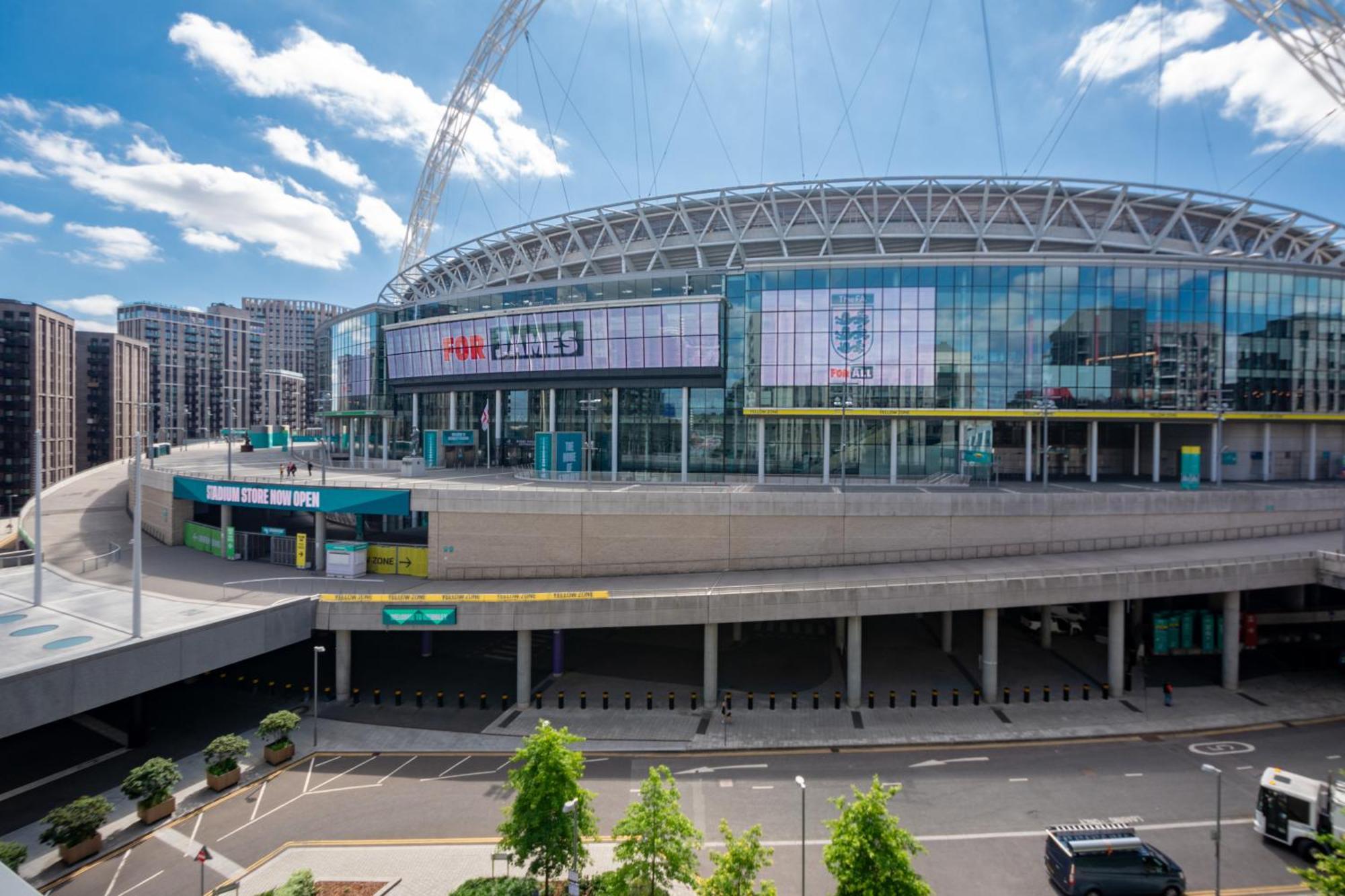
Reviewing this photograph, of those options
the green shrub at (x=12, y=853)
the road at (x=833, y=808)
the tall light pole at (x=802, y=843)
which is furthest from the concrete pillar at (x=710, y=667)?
the green shrub at (x=12, y=853)

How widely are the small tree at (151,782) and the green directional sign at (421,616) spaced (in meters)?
8.57

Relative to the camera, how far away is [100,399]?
11000 cm

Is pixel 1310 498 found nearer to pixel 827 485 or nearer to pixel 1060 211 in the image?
pixel 827 485

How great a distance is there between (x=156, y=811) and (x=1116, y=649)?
3743 centimetres

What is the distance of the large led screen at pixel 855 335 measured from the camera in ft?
146

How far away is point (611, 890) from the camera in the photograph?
1280cm

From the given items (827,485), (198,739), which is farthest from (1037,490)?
(198,739)

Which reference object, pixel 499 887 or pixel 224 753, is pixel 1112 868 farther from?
pixel 224 753

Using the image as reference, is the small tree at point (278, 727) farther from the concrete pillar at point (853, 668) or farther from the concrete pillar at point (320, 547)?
the concrete pillar at point (853, 668)

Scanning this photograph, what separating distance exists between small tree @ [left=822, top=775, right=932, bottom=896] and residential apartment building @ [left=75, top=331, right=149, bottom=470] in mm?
138637

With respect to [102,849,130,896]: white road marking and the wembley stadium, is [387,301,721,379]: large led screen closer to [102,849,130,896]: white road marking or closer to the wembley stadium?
the wembley stadium

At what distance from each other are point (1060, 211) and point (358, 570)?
6778 cm

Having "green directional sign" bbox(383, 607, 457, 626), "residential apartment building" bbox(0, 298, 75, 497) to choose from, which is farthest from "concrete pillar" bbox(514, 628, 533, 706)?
"residential apartment building" bbox(0, 298, 75, 497)

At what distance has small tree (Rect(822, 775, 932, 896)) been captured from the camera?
39.3 feet
